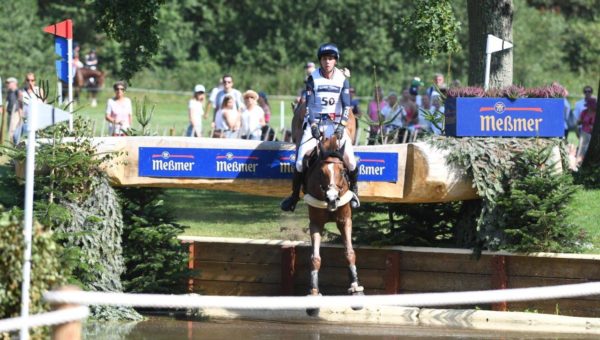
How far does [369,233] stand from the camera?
1504 centimetres

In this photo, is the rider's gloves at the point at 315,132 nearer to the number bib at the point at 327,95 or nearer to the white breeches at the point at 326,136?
the white breeches at the point at 326,136

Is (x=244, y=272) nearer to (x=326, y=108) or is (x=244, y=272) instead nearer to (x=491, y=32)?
(x=326, y=108)

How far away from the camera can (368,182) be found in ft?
46.7

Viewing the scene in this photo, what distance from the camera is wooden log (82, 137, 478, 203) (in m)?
14.0

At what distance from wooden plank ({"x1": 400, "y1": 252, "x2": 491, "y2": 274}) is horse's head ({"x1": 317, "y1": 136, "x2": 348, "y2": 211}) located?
1.51 metres

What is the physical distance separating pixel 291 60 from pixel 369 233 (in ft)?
128

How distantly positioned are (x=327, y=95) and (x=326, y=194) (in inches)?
44.0

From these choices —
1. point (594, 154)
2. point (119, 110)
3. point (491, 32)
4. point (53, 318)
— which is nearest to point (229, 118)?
point (119, 110)

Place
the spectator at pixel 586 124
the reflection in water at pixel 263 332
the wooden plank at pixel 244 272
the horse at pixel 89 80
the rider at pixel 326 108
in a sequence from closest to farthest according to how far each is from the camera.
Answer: the reflection in water at pixel 263 332, the rider at pixel 326 108, the wooden plank at pixel 244 272, the spectator at pixel 586 124, the horse at pixel 89 80

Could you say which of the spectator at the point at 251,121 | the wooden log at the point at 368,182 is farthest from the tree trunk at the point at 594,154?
the spectator at the point at 251,121

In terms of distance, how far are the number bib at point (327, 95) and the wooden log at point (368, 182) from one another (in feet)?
2.75

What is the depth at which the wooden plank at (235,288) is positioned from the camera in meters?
15.1

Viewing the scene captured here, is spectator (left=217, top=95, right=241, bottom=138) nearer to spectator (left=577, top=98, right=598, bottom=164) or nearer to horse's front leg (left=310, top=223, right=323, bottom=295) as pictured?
spectator (left=577, top=98, right=598, bottom=164)

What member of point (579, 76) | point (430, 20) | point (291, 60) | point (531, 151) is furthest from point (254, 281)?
point (579, 76)
